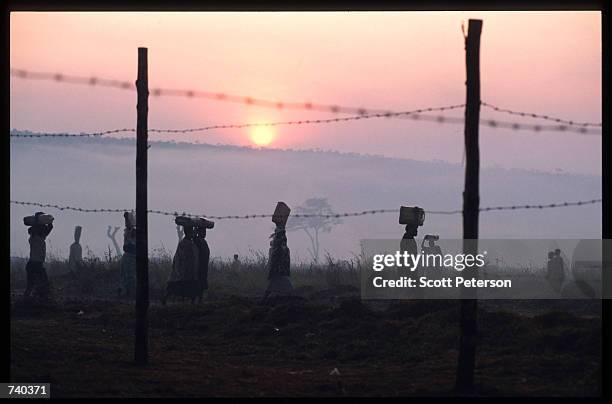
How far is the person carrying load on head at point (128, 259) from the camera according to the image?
29328 millimetres

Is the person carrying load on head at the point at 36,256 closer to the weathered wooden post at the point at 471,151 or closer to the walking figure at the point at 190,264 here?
the walking figure at the point at 190,264

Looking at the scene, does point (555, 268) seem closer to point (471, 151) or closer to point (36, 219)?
point (36, 219)

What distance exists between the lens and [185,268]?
26891 mm

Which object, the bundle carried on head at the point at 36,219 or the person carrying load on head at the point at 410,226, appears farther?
the bundle carried on head at the point at 36,219

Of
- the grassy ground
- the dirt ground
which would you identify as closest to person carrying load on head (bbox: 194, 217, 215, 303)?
the grassy ground

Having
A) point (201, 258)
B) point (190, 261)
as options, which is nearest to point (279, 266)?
point (201, 258)

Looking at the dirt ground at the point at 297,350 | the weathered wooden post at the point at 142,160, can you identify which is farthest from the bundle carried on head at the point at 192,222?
the weathered wooden post at the point at 142,160

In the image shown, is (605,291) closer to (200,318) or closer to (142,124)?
(142,124)

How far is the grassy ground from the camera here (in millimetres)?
15523

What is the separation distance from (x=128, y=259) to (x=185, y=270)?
3223mm

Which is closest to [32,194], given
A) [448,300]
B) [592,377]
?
[448,300]

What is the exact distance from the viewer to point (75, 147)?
12556 centimetres

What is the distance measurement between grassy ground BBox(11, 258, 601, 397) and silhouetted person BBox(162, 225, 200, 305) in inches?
34.4

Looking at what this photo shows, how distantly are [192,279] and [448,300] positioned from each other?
693 centimetres
